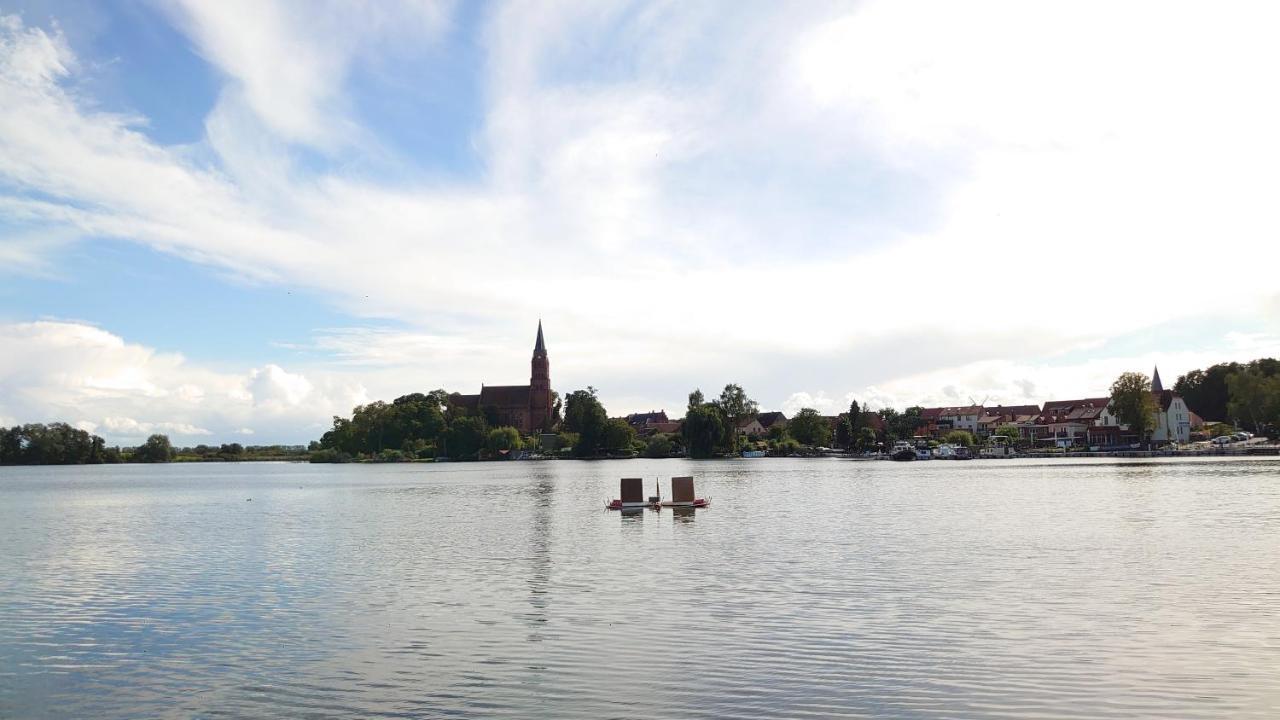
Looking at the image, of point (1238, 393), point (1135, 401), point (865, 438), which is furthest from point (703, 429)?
point (1238, 393)

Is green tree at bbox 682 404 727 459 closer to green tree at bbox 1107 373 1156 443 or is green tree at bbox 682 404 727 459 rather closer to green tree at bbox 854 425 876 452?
green tree at bbox 854 425 876 452

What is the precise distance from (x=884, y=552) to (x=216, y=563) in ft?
69.3

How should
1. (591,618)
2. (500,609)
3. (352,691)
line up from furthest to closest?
(500,609), (591,618), (352,691)

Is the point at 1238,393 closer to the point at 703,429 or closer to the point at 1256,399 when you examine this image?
the point at 1256,399

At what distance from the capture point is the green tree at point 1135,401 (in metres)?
137

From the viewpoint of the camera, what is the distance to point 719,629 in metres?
16.8

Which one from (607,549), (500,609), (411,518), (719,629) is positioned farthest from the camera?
(411,518)

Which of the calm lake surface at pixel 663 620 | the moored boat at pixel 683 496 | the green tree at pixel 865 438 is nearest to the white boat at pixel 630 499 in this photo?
the moored boat at pixel 683 496

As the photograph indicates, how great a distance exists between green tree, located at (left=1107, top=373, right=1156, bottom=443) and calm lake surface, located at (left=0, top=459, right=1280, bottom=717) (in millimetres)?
110146

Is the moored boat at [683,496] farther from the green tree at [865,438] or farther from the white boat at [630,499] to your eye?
the green tree at [865,438]

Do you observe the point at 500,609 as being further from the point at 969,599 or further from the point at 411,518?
the point at 411,518

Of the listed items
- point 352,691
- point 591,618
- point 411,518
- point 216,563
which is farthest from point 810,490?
point 352,691

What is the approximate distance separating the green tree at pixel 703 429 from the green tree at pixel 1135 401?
7068 cm

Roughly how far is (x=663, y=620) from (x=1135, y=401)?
14072 cm
